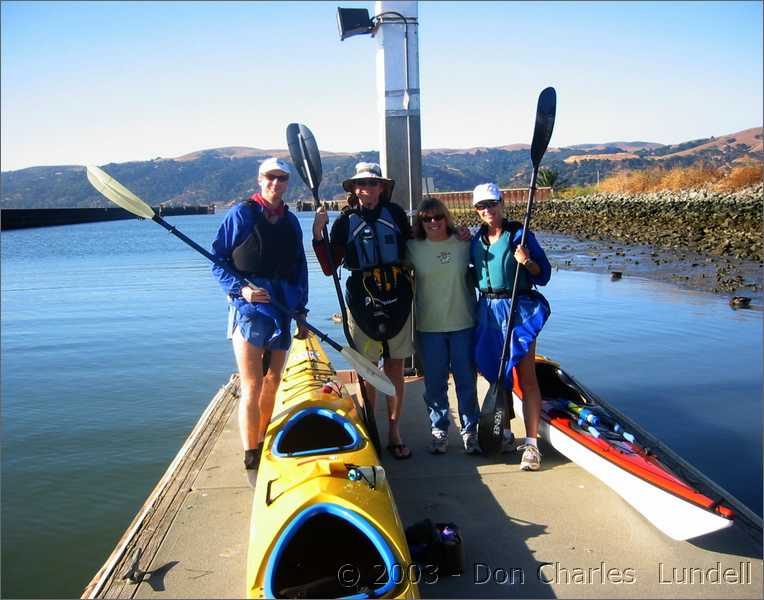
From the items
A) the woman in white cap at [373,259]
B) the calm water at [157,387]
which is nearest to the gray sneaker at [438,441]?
the woman in white cap at [373,259]

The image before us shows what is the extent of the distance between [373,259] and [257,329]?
83 cm

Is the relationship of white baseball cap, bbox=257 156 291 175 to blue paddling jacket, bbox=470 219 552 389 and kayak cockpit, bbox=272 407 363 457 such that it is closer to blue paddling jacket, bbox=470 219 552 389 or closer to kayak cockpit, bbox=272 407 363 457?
blue paddling jacket, bbox=470 219 552 389

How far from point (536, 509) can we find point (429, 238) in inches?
68.6

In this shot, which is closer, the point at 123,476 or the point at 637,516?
the point at 637,516

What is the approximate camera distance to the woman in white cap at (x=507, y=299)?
388 centimetres

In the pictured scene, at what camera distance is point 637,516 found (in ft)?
11.4

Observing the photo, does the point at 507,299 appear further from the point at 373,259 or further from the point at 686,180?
the point at 686,180

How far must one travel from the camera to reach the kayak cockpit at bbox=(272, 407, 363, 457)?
3.51 m

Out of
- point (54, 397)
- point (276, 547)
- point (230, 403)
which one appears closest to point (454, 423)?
point (230, 403)

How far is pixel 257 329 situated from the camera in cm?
384

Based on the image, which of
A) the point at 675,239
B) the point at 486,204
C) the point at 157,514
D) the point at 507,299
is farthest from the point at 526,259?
the point at 675,239

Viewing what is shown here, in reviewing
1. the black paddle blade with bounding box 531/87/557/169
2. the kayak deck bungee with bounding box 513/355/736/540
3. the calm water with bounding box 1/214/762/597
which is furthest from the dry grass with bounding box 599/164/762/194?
the black paddle blade with bounding box 531/87/557/169

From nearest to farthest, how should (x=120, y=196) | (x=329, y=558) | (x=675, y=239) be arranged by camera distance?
(x=329, y=558)
(x=120, y=196)
(x=675, y=239)

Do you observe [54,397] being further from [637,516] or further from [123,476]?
[637,516]
